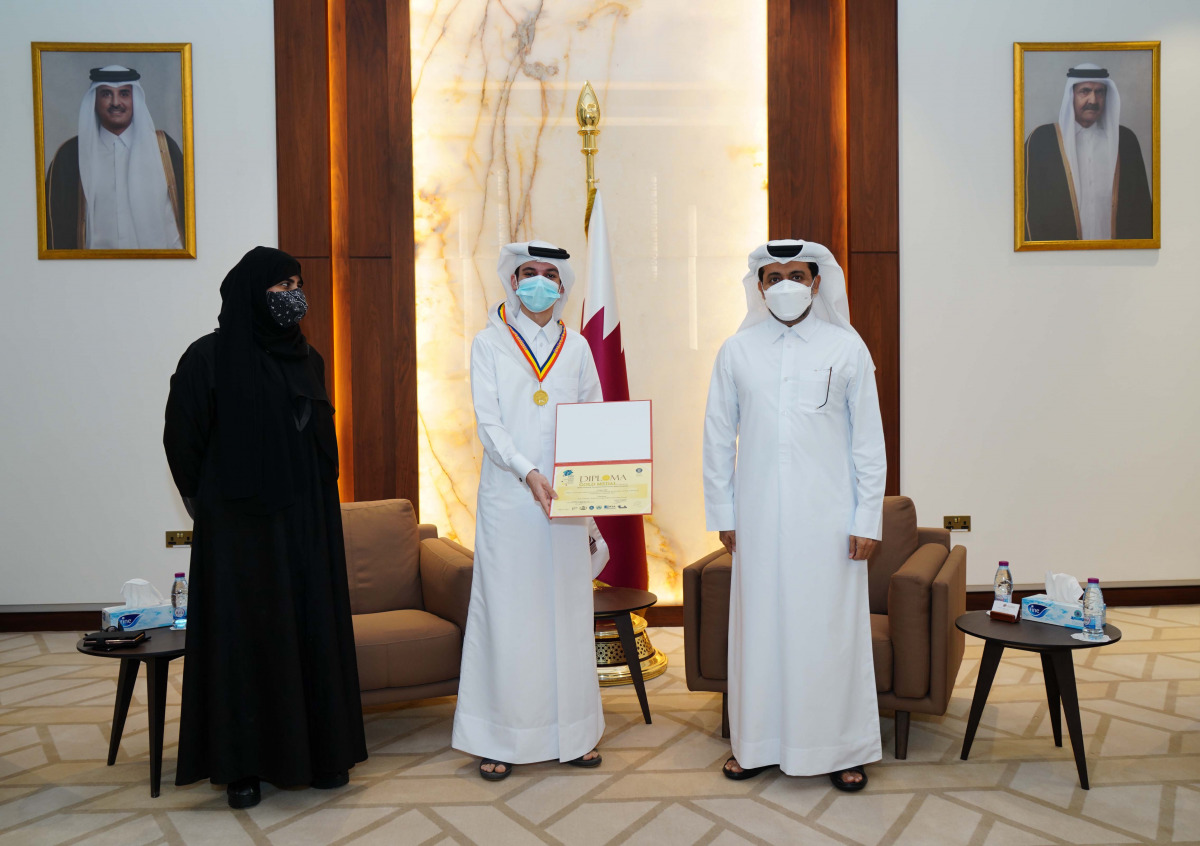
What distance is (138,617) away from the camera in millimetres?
3064

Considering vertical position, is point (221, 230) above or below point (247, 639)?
above

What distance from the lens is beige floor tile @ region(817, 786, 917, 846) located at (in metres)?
2.50

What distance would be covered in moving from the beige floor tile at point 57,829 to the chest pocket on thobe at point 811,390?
8.02 feet

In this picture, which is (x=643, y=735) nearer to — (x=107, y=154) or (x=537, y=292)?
(x=537, y=292)

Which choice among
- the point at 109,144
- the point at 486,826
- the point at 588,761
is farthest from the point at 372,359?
the point at 486,826

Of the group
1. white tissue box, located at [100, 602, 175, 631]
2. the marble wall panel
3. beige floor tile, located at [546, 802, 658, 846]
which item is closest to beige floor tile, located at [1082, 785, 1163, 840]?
beige floor tile, located at [546, 802, 658, 846]

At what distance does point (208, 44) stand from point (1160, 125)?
5416mm

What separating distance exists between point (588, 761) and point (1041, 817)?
141 cm

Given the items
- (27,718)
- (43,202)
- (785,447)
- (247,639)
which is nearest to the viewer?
(247,639)

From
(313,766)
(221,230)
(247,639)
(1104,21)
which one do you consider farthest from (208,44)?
(1104,21)

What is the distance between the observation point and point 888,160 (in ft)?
16.2

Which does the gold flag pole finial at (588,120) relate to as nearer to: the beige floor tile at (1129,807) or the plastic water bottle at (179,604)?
the plastic water bottle at (179,604)

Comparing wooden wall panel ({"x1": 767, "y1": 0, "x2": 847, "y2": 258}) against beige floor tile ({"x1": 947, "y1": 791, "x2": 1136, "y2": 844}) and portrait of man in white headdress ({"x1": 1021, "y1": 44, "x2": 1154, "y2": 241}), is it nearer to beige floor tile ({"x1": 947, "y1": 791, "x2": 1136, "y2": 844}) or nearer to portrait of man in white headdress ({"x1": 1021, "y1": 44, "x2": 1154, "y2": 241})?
portrait of man in white headdress ({"x1": 1021, "y1": 44, "x2": 1154, "y2": 241})

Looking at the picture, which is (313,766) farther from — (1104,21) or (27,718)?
(1104,21)
